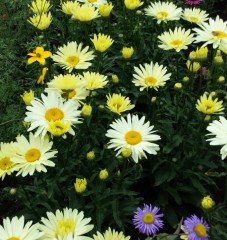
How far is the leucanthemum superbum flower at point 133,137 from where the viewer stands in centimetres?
268

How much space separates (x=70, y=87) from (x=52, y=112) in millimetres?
174

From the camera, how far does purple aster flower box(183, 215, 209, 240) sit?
250 centimetres

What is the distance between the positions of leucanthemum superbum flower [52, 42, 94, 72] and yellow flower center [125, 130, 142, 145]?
24.9 inches

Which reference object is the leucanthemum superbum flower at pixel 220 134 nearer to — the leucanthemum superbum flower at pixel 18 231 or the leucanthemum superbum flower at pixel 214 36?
the leucanthemum superbum flower at pixel 214 36

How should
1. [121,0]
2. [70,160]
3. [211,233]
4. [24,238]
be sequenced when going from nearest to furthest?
[24,238], [211,233], [70,160], [121,0]

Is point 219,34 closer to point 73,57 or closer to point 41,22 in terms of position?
point 73,57

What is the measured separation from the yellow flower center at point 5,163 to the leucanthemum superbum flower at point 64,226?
443 millimetres

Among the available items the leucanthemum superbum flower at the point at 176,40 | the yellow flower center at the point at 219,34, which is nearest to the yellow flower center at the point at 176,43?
the leucanthemum superbum flower at the point at 176,40

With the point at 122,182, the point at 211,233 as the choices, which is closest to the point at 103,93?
the point at 122,182

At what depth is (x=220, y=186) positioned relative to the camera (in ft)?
11.6

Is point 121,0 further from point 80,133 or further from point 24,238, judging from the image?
point 24,238

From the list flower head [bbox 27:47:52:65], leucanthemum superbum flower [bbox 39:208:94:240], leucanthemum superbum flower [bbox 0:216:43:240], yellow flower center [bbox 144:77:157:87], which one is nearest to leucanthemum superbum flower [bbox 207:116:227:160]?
yellow flower center [bbox 144:77:157:87]

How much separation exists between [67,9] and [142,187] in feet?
4.61

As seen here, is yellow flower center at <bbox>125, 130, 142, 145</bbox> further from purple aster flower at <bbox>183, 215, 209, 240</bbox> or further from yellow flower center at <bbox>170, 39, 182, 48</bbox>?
yellow flower center at <bbox>170, 39, 182, 48</bbox>
